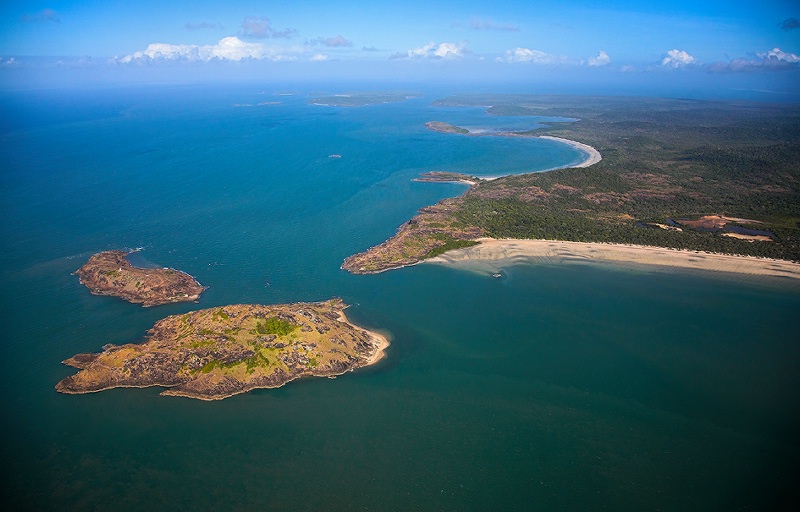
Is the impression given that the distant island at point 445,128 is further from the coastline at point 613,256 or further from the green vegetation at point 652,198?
the coastline at point 613,256

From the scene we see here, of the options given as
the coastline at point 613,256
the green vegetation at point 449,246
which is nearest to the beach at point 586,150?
the coastline at point 613,256

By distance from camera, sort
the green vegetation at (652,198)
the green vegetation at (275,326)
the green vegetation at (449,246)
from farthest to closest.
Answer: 1. the green vegetation at (652,198)
2. the green vegetation at (449,246)
3. the green vegetation at (275,326)

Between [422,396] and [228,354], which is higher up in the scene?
[228,354]

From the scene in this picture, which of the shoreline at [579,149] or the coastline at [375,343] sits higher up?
the shoreline at [579,149]

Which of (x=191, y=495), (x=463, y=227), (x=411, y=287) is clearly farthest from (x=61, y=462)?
(x=463, y=227)

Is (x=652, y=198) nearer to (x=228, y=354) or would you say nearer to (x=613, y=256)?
(x=613, y=256)

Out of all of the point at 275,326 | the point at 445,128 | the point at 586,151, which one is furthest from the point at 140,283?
the point at 445,128
